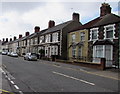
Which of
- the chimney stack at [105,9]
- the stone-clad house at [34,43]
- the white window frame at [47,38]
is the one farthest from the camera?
the stone-clad house at [34,43]

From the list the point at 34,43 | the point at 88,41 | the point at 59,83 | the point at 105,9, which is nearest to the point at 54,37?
the point at 88,41

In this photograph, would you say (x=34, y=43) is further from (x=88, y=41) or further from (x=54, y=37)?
(x=88, y=41)

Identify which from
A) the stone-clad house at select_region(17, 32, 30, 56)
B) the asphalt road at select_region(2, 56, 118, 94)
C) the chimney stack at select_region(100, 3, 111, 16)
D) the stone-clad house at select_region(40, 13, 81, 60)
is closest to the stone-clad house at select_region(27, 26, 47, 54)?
the stone-clad house at select_region(17, 32, 30, 56)

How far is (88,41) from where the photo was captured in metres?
26.9

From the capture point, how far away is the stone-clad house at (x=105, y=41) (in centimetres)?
2147

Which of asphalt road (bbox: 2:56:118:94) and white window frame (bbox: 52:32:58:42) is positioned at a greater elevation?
white window frame (bbox: 52:32:58:42)

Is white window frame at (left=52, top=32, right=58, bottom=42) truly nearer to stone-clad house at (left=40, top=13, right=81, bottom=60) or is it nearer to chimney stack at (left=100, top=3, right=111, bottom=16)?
stone-clad house at (left=40, top=13, right=81, bottom=60)

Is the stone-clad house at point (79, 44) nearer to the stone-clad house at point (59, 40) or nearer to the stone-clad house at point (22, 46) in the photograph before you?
the stone-clad house at point (59, 40)

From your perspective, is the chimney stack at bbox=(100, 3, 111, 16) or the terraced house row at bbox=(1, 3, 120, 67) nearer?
the terraced house row at bbox=(1, 3, 120, 67)

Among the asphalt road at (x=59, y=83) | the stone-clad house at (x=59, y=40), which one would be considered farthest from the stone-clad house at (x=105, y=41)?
the stone-clad house at (x=59, y=40)

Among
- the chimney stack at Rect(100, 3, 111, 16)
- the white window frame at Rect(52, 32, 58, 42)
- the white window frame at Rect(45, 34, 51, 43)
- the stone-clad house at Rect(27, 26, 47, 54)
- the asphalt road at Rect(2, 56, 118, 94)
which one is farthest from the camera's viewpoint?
the stone-clad house at Rect(27, 26, 47, 54)

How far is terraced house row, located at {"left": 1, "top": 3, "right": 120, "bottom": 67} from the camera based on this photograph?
71.6 ft

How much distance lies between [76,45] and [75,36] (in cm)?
208

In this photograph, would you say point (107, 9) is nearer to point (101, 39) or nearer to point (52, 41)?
point (101, 39)
